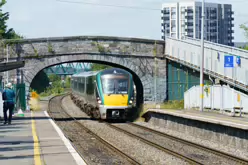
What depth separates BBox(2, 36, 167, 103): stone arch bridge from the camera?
46812 mm

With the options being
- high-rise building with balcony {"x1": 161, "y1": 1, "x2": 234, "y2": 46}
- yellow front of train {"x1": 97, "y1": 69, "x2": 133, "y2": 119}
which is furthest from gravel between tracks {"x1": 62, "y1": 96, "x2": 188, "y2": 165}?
high-rise building with balcony {"x1": 161, "y1": 1, "x2": 234, "y2": 46}

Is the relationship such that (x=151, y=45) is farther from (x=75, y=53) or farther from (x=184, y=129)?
(x=184, y=129)

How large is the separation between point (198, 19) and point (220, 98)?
152966 millimetres

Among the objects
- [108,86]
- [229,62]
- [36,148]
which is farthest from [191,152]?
[108,86]

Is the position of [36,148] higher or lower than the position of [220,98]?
lower

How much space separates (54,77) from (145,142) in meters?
144

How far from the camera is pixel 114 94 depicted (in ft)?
98.8

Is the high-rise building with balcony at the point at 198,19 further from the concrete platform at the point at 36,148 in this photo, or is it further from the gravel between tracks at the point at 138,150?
the concrete platform at the point at 36,148

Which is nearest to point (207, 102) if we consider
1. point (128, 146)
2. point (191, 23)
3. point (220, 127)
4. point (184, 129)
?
point (184, 129)

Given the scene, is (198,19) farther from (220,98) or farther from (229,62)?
(229,62)

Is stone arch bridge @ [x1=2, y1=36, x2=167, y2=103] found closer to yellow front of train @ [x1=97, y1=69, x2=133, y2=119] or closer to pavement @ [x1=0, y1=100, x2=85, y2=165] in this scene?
yellow front of train @ [x1=97, y1=69, x2=133, y2=119]

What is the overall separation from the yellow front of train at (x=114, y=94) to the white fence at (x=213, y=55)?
19.4ft

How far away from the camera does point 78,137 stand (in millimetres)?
22109

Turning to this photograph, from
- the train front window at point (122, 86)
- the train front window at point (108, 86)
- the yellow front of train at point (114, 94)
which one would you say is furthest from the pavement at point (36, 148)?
the train front window at point (122, 86)
